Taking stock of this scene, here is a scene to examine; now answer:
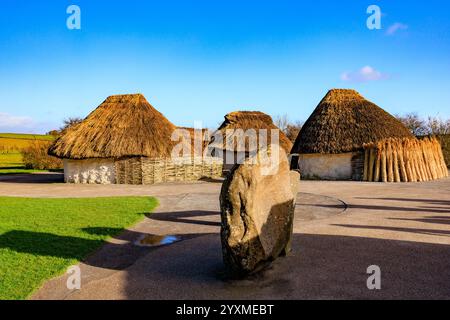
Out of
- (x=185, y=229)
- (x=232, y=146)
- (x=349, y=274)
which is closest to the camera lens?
(x=349, y=274)

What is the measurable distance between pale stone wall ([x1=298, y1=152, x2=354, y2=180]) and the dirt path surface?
835 centimetres

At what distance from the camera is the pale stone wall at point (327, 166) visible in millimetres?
19766

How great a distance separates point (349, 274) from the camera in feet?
17.6

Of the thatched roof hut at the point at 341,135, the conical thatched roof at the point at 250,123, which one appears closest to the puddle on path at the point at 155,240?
the thatched roof hut at the point at 341,135

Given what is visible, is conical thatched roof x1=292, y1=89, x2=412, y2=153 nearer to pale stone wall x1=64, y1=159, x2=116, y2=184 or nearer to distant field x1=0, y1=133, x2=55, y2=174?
pale stone wall x1=64, y1=159, x2=116, y2=184

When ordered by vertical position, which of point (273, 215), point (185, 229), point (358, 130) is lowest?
point (185, 229)

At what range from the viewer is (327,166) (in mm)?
20250

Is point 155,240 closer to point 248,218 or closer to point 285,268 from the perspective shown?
point 285,268

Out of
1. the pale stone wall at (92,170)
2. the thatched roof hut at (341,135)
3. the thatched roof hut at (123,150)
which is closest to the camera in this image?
the thatched roof hut at (123,150)

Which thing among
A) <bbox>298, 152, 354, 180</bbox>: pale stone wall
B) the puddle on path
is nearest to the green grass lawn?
the puddle on path

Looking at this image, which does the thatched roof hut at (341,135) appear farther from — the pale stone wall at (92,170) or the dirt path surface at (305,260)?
the pale stone wall at (92,170)
